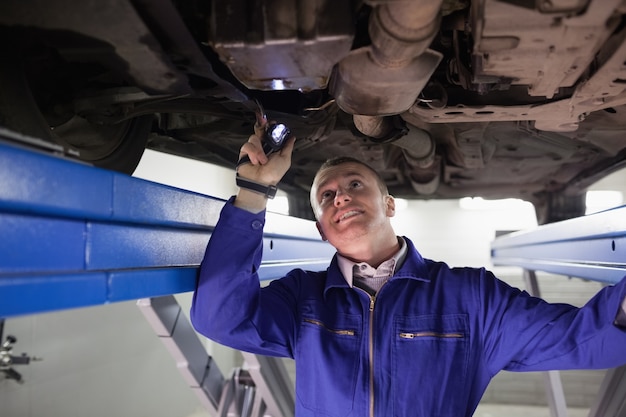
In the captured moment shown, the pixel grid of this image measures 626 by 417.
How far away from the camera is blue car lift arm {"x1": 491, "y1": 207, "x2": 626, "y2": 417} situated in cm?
108

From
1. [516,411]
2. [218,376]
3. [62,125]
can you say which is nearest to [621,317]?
[62,125]

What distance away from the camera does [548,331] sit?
37.5 inches

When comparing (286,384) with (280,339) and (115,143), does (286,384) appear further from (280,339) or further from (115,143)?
(115,143)

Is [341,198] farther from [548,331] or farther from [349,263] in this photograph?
[548,331]

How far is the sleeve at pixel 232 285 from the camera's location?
3.02 ft

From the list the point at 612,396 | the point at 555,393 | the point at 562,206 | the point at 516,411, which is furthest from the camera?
the point at 516,411

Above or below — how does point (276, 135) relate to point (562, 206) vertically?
below

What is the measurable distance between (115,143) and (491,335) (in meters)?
1.09

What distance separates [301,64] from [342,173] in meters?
0.46

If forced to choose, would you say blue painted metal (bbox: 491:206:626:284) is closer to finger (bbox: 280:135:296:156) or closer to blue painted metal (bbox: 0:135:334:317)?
finger (bbox: 280:135:296:156)

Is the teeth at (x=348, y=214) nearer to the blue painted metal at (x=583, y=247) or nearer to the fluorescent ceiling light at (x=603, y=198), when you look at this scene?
the blue painted metal at (x=583, y=247)

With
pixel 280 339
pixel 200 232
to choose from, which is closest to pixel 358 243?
pixel 280 339

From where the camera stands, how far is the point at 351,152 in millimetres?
1995

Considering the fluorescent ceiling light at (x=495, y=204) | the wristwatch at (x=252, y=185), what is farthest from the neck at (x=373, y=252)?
the fluorescent ceiling light at (x=495, y=204)
